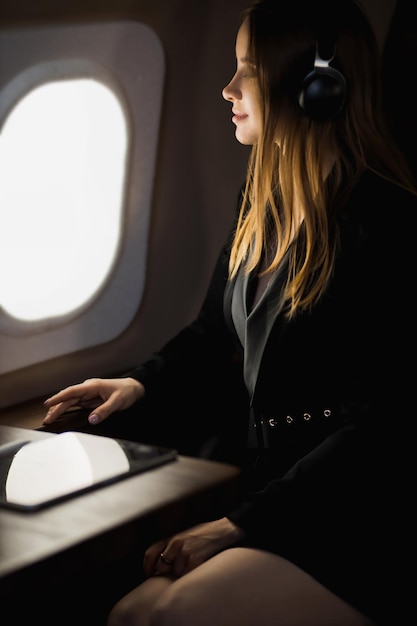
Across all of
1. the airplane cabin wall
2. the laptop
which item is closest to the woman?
the laptop

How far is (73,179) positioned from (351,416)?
69cm

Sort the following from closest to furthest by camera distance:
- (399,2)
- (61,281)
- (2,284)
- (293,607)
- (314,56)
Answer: (293,607)
(314,56)
(2,284)
(61,281)
(399,2)

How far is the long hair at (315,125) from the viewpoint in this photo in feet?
4.18

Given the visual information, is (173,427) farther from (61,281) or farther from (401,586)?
(401,586)

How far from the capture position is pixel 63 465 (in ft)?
3.50

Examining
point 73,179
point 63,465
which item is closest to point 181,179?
point 73,179

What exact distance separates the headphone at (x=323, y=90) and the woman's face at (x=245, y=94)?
9cm

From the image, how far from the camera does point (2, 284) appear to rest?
5.00ft

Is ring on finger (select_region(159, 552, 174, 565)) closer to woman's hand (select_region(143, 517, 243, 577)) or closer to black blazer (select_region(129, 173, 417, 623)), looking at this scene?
woman's hand (select_region(143, 517, 243, 577))

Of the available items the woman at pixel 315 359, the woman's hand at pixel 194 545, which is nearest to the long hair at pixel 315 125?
the woman at pixel 315 359

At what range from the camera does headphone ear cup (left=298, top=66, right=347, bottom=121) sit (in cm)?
122

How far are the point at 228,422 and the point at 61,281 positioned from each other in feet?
1.26

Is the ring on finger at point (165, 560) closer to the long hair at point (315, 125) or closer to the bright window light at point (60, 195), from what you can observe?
the long hair at point (315, 125)

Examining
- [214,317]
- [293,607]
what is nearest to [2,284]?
[214,317]
